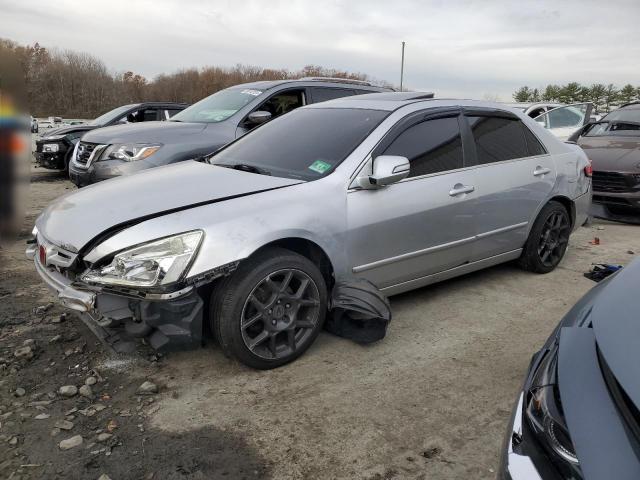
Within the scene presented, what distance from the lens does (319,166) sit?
3418 millimetres

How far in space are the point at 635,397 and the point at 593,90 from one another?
3471 centimetres

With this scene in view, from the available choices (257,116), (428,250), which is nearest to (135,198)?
(428,250)

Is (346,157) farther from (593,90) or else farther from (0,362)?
(593,90)

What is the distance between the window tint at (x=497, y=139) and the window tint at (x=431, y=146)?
0.77 ft

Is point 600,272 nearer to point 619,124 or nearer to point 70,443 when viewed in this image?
point 70,443

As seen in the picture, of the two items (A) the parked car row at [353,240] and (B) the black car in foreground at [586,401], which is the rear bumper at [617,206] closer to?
(A) the parked car row at [353,240]

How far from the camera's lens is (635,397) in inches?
51.8

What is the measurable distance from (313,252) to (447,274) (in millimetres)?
1282

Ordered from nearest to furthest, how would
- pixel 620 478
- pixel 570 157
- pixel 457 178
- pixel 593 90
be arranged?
1. pixel 620 478
2. pixel 457 178
3. pixel 570 157
4. pixel 593 90

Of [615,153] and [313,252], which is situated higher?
[615,153]

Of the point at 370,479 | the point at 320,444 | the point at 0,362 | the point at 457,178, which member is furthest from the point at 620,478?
→ the point at 0,362

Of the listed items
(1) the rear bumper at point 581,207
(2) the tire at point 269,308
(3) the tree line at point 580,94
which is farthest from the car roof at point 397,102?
(3) the tree line at point 580,94

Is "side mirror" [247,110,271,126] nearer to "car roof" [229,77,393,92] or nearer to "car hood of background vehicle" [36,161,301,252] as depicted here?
"car roof" [229,77,393,92]

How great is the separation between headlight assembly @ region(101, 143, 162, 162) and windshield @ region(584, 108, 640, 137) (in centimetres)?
705
